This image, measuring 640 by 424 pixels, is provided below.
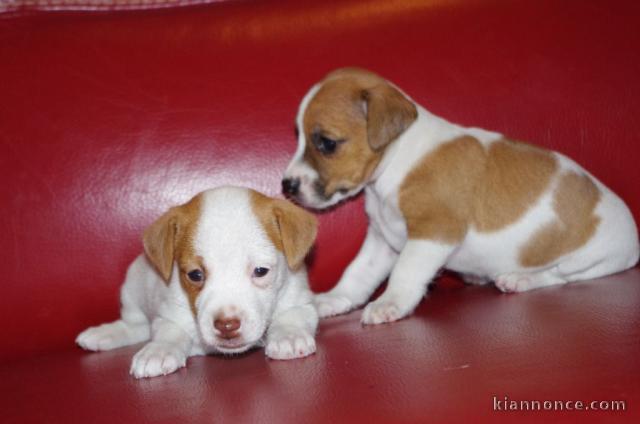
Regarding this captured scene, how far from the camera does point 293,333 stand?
3.00 m

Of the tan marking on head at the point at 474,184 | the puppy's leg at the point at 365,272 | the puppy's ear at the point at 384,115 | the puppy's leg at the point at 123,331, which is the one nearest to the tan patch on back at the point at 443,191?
the tan marking on head at the point at 474,184

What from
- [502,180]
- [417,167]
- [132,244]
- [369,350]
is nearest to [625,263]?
[502,180]

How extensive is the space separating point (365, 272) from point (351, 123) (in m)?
0.76

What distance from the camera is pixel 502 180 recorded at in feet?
12.7

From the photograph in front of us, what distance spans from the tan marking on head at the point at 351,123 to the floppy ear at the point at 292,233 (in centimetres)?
55

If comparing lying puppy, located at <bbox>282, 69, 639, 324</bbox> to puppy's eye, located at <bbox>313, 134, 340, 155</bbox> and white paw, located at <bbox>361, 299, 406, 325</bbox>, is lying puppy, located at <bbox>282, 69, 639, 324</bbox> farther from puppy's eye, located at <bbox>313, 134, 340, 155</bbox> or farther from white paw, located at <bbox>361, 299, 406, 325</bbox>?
white paw, located at <bbox>361, 299, 406, 325</bbox>

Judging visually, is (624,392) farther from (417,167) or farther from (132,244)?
(132,244)

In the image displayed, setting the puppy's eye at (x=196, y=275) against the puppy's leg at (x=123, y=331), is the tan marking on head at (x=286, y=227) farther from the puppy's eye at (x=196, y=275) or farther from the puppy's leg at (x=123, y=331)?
the puppy's leg at (x=123, y=331)

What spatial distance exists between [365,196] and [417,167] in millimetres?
413

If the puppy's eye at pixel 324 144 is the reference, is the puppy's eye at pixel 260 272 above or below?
below

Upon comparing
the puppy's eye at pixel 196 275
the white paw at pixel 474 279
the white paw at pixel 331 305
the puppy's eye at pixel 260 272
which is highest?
the puppy's eye at pixel 196 275

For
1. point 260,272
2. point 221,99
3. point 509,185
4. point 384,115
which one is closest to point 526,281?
point 509,185

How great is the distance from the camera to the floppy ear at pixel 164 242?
3.15 meters

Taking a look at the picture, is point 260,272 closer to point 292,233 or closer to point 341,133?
point 292,233
